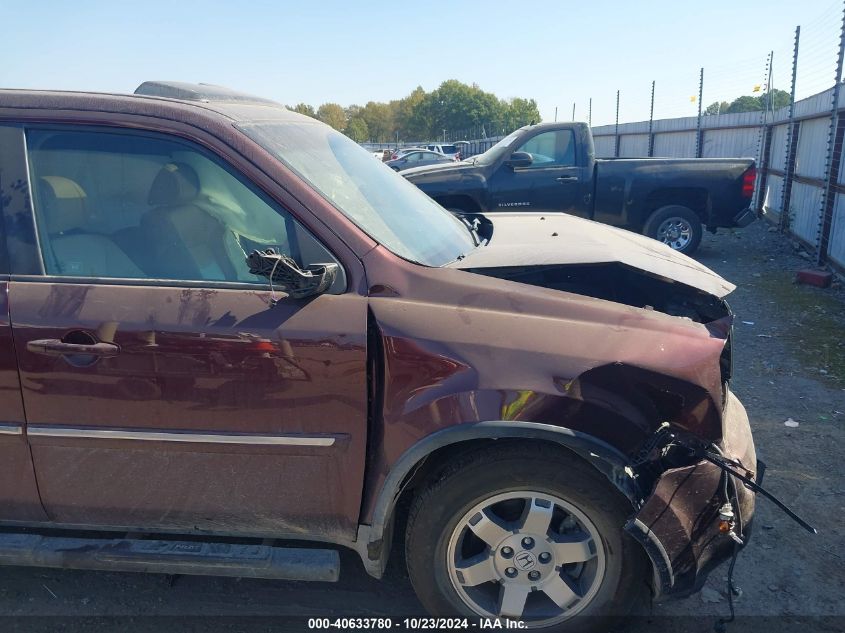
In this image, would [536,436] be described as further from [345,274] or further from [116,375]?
[116,375]

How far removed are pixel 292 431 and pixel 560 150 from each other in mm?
8506

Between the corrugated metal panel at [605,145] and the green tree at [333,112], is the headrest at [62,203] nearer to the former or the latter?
the corrugated metal panel at [605,145]

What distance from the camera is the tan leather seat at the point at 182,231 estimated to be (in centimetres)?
261

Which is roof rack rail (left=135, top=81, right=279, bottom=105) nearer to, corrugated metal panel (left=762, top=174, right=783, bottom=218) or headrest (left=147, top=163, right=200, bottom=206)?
headrest (left=147, top=163, right=200, bottom=206)

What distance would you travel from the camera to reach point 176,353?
244 centimetres

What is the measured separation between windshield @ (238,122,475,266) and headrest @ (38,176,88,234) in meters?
0.71

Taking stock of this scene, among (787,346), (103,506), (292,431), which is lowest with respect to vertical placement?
(787,346)

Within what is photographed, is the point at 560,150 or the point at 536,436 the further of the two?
the point at 560,150

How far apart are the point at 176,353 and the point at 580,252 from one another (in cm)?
175

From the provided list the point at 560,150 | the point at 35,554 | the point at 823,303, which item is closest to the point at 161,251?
the point at 35,554

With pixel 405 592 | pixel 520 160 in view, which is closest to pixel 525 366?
pixel 405 592

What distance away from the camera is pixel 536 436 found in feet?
7.77

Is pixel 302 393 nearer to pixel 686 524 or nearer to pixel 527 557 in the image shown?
pixel 527 557

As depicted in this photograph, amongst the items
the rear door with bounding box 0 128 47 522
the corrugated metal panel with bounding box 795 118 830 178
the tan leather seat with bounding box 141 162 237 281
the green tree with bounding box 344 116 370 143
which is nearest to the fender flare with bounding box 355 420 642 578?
the tan leather seat with bounding box 141 162 237 281
